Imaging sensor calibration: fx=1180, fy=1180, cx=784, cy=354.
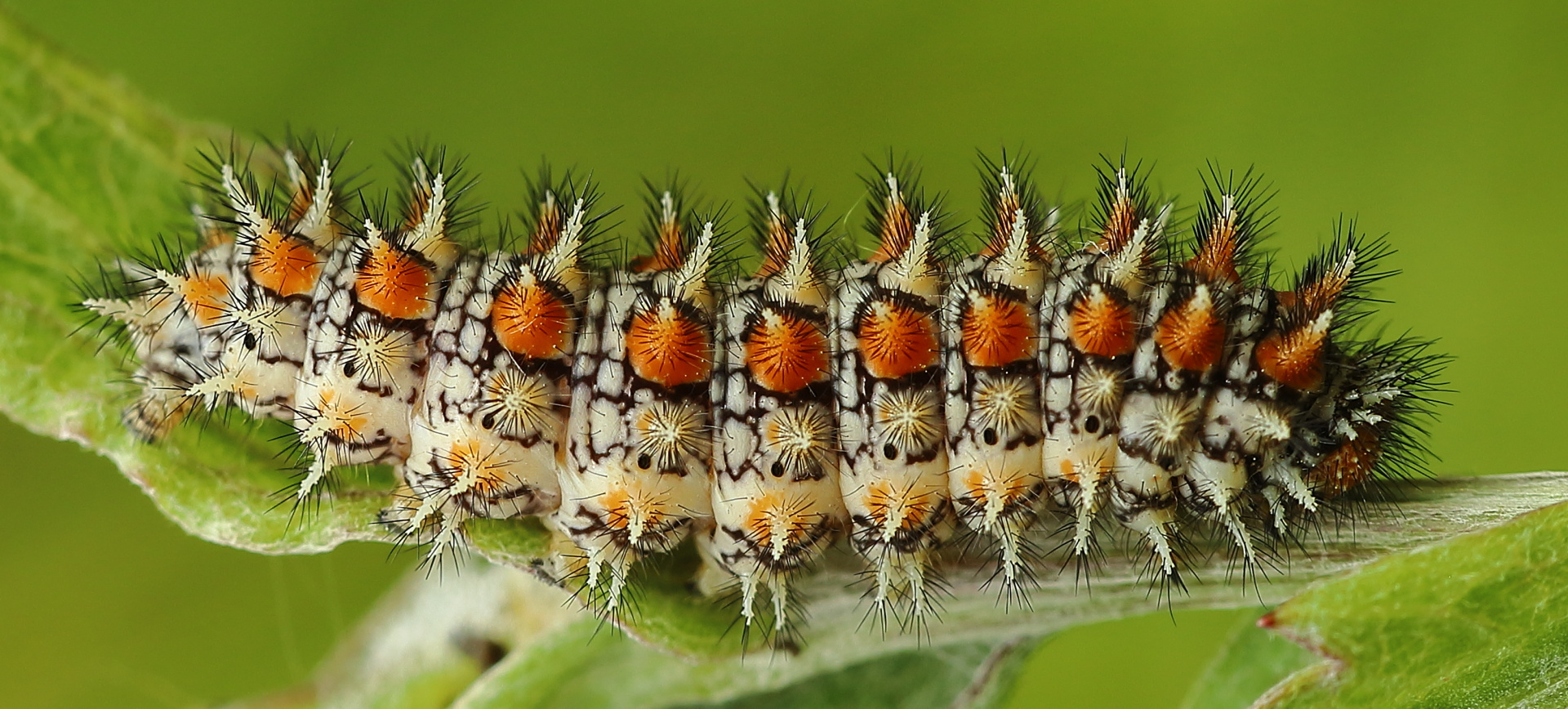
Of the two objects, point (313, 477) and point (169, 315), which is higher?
point (169, 315)

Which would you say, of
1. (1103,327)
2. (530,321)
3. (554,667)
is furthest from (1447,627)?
(530,321)

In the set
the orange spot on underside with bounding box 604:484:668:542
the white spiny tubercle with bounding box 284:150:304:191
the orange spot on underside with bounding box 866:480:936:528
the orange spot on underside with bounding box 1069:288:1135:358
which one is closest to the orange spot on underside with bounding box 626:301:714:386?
the orange spot on underside with bounding box 604:484:668:542

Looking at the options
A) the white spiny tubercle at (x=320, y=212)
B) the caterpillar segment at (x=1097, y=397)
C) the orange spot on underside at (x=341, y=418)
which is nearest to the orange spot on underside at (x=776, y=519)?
the caterpillar segment at (x=1097, y=397)

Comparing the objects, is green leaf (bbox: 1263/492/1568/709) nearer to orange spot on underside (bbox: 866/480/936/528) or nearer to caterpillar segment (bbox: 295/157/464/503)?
orange spot on underside (bbox: 866/480/936/528)

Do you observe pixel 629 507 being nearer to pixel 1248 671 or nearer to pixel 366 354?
pixel 366 354

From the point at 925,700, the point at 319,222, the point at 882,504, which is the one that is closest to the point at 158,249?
the point at 319,222

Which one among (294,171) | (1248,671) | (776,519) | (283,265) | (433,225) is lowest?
(1248,671)

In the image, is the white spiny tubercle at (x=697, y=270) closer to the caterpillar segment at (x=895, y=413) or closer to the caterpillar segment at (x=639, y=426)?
the caterpillar segment at (x=639, y=426)

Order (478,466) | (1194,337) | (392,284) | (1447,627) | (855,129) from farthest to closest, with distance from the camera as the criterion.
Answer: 1. (855,129)
2. (392,284)
3. (478,466)
4. (1194,337)
5. (1447,627)
